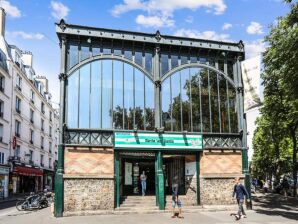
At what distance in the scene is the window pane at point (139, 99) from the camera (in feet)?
68.9

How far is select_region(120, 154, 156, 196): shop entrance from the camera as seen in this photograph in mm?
24250

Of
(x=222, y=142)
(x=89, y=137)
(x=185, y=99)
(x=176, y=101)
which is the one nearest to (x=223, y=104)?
(x=222, y=142)

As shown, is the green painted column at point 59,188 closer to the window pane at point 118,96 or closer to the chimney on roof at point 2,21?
the window pane at point 118,96

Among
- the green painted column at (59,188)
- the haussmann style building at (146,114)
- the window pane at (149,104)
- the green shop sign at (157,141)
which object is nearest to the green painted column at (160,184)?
the haussmann style building at (146,114)

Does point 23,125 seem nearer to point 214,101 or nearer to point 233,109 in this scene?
point 214,101

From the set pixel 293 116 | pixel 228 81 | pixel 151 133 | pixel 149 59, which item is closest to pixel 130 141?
pixel 151 133

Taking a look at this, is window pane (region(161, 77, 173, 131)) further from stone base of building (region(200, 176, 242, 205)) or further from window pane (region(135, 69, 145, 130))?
stone base of building (region(200, 176, 242, 205))

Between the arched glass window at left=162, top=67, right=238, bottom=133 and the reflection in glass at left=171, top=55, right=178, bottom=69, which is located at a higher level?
the reflection in glass at left=171, top=55, right=178, bottom=69

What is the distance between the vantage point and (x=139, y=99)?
69.7ft

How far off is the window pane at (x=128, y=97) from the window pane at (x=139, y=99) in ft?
0.94

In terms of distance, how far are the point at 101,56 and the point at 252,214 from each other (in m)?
11.4

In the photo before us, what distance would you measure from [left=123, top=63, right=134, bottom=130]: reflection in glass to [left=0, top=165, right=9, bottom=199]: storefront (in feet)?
69.5

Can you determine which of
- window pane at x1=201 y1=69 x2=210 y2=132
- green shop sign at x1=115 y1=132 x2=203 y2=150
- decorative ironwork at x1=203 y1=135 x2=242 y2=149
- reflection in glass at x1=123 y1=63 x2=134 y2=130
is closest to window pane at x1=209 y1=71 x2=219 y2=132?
window pane at x1=201 y1=69 x2=210 y2=132

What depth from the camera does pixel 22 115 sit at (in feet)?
149
